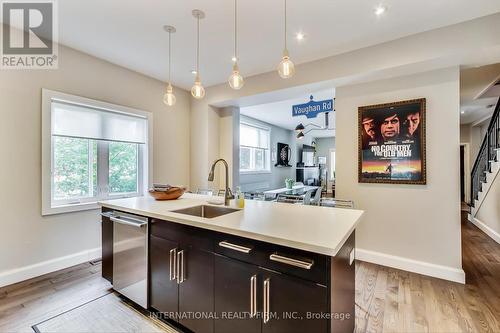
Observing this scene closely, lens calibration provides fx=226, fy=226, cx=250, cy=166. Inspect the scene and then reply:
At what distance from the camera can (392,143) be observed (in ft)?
9.62

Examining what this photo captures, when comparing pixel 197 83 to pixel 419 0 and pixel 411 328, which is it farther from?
pixel 411 328

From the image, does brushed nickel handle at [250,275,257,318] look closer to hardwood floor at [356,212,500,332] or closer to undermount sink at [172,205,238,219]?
undermount sink at [172,205,238,219]

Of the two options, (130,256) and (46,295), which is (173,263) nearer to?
(130,256)

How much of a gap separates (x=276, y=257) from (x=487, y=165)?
5628 millimetres

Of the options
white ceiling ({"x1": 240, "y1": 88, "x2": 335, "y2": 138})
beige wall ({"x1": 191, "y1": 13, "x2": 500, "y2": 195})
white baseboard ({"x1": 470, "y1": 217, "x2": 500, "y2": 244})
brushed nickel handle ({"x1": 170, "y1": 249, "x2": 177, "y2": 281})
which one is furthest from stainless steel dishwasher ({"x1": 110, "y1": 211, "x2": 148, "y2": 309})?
white baseboard ({"x1": 470, "y1": 217, "x2": 500, "y2": 244})

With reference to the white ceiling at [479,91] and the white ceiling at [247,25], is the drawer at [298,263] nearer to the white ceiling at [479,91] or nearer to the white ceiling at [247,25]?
the white ceiling at [247,25]

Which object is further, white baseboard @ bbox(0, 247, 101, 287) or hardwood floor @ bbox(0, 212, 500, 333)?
white baseboard @ bbox(0, 247, 101, 287)

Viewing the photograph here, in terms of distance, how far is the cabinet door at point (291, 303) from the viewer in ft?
3.79

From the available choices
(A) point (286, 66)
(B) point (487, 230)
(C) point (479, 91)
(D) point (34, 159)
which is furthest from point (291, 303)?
(C) point (479, 91)

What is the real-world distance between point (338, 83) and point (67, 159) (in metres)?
3.84

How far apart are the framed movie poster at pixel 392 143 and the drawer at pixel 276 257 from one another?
2.36 metres

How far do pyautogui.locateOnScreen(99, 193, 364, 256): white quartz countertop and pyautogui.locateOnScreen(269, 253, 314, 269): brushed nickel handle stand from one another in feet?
0.25

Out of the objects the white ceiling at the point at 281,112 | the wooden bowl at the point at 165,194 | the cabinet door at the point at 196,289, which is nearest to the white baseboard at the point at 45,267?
the wooden bowl at the point at 165,194

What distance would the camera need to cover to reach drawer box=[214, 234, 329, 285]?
1.15 metres
